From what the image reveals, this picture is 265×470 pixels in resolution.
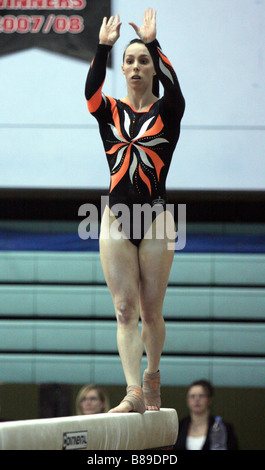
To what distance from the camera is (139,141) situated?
3.54 meters

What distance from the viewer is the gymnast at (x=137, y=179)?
3.48 metres

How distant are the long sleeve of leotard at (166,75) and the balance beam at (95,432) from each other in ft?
5.39

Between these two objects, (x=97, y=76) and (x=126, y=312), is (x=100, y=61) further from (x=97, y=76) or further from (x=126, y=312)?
(x=126, y=312)

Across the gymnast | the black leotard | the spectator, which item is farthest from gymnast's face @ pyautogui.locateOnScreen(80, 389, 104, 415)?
the black leotard

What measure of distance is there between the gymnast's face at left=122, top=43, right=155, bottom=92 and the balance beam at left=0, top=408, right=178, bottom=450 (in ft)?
5.78

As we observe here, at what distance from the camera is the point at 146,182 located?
3541 millimetres

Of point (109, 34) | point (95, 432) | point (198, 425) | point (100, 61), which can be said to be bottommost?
point (95, 432)

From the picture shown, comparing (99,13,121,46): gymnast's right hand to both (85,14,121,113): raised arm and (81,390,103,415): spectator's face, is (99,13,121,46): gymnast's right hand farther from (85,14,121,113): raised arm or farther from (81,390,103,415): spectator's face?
(81,390,103,415): spectator's face

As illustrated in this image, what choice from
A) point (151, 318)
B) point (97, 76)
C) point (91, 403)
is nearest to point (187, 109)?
point (91, 403)

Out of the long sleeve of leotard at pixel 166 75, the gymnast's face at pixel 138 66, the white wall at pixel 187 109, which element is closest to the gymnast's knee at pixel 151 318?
the long sleeve of leotard at pixel 166 75

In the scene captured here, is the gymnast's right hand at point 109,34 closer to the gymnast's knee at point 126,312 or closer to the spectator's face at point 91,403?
the gymnast's knee at point 126,312

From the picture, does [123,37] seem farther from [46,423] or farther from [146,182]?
[46,423]

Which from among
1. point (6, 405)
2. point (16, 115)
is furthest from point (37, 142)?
point (6, 405)

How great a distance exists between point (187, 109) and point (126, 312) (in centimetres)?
443
